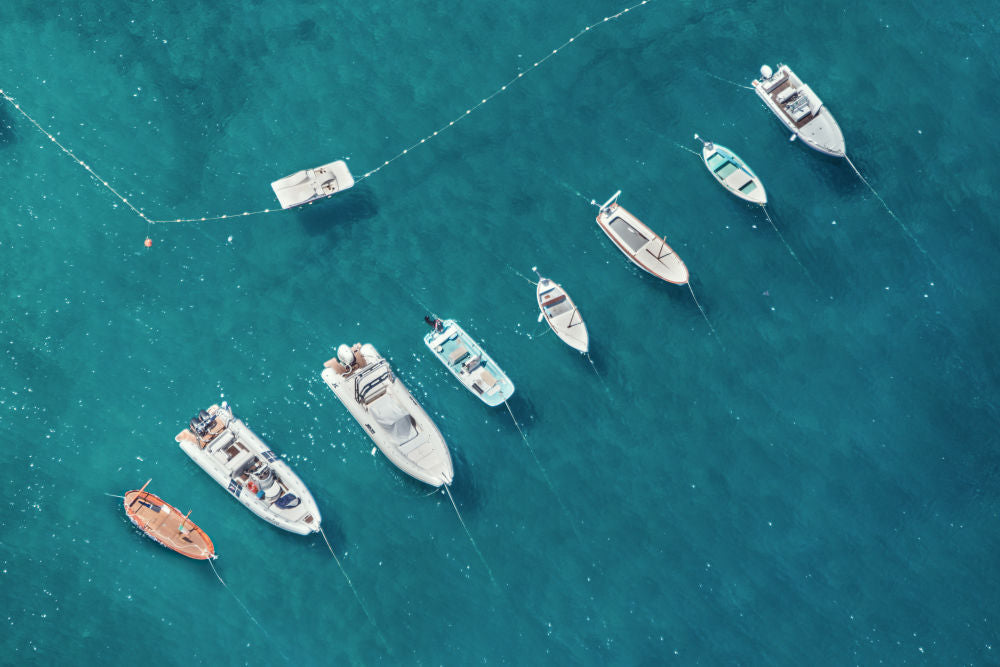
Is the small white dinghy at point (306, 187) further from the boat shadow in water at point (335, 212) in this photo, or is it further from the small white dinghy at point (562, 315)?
the small white dinghy at point (562, 315)

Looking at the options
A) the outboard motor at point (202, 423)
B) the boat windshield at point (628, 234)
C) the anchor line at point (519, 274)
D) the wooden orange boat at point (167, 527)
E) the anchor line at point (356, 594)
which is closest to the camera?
the wooden orange boat at point (167, 527)

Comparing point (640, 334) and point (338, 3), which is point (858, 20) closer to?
point (640, 334)

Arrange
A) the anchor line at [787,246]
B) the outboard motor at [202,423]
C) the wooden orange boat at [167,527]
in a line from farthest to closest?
the anchor line at [787,246] < the outboard motor at [202,423] < the wooden orange boat at [167,527]

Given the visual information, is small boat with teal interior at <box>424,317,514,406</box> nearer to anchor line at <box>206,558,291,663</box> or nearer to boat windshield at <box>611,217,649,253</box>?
boat windshield at <box>611,217,649,253</box>

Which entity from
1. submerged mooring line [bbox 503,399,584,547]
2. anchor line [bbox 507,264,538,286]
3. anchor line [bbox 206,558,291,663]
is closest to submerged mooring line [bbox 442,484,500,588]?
submerged mooring line [bbox 503,399,584,547]

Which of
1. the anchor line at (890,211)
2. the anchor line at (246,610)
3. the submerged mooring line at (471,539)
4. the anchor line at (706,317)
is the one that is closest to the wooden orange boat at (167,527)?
the anchor line at (246,610)

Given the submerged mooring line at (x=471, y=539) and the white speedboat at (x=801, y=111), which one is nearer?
the submerged mooring line at (x=471, y=539)
